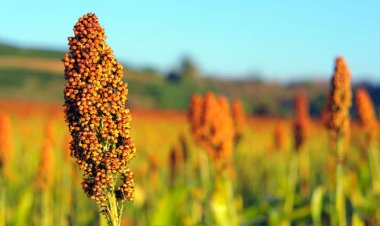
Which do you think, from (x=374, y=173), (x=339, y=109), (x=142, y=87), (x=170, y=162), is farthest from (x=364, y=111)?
(x=142, y=87)

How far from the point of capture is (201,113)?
599 cm

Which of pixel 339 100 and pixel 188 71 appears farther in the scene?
pixel 188 71

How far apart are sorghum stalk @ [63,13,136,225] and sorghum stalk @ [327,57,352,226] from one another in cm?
265

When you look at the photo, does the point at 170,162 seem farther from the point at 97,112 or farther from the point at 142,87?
the point at 142,87

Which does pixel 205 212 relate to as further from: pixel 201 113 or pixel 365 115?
pixel 365 115

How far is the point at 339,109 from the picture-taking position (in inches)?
177

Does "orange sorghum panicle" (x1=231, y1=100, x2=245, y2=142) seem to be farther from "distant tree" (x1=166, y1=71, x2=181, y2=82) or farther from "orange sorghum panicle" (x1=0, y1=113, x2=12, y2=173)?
"distant tree" (x1=166, y1=71, x2=181, y2=82)

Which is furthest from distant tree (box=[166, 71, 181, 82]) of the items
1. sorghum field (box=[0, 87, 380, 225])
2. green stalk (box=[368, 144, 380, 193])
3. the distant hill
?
green stalk (box=[368, 144, 380, 193])

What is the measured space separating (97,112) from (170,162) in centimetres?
598

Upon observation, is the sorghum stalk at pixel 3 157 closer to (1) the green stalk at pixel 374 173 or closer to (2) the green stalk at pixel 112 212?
(2) the green stalk at pixel 112 212

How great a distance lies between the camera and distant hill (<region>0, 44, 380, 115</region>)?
1232 inches

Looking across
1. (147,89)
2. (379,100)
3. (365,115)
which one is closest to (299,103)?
(365,115)

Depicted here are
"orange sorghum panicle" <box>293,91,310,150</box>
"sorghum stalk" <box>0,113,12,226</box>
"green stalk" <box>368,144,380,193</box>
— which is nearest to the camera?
"sorghum stalk" <box>0,113,12,226</box>

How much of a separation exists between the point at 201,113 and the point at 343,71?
190cm
